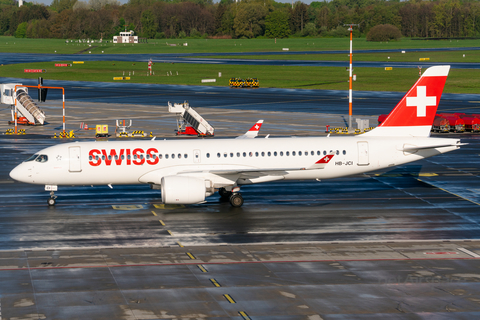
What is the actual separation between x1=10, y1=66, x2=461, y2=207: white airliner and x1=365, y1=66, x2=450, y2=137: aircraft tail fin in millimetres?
1037

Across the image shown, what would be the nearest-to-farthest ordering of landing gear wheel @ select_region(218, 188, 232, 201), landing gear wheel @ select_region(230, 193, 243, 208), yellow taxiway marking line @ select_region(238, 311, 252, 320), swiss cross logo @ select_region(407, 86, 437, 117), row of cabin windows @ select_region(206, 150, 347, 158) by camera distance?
yellow taxiway marking line @ select_region(238, 311, 252, 320) → landing gear wheel @ select_region(230, 193, 243, 208) → row of cabin windows @ select_region(206, 150, 347, 158) → landing gear wheel @ select_region(218, 188, 232, 201) → swiss cross logo @ select_region(407, 86, 437, 117)

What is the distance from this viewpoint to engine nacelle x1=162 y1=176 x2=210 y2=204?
3562 centimetres

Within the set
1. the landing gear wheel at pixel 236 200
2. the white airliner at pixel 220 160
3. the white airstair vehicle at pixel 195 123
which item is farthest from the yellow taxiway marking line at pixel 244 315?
the white airstair vehicle at pixel 195 123

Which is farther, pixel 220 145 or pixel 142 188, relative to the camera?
pixel 142 188

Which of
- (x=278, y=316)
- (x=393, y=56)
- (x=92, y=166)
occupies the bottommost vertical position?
(x=278, y=316)

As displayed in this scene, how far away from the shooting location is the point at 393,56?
7712 inches

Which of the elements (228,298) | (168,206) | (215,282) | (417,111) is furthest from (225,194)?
(228,298)

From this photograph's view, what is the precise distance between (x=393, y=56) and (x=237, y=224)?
172 meters

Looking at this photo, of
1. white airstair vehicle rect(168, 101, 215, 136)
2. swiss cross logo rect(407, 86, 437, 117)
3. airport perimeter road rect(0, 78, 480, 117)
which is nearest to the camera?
swiss cross logo rect(407, 86, 437, 117)

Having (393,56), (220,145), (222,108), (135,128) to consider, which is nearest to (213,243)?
(220,145)

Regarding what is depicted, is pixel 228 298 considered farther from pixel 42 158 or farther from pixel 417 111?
pixel 417 111

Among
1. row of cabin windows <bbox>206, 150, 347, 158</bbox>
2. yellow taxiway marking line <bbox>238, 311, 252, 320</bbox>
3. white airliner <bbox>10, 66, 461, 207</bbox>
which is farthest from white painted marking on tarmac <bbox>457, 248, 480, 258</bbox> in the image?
yellow taxiway marking line <bbox>238, 311, 252, 320</bbox>

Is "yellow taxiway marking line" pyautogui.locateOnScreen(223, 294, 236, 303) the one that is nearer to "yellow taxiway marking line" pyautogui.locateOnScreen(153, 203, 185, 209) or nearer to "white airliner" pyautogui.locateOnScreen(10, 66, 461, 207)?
"white airliner" pyautogui.locateOnScreen(10, 66, 461, 207)

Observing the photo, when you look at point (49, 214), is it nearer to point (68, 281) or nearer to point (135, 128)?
point (68, 281)
